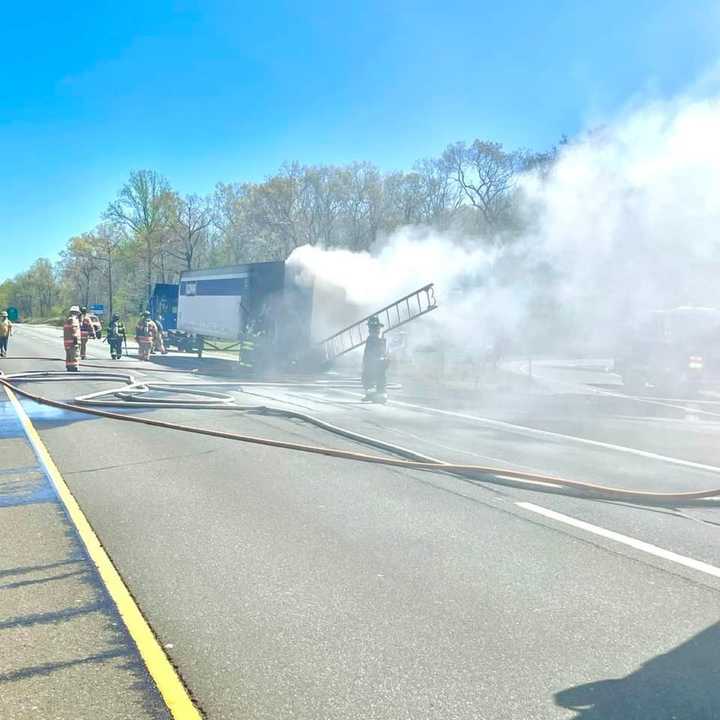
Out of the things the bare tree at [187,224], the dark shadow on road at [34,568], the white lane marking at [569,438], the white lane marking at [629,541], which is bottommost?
the dark shadow on road at [34,568]

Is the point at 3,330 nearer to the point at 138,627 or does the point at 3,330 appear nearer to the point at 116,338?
the point at 116,338

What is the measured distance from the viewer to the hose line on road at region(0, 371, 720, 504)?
666 centimetres

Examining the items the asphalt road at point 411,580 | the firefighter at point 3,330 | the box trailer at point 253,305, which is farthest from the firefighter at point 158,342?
the asphalt road at point 411,580

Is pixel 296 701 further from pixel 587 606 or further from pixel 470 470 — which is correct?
pixel 470 470

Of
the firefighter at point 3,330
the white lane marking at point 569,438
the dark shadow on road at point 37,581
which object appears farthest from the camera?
the firefighter at point 3,330

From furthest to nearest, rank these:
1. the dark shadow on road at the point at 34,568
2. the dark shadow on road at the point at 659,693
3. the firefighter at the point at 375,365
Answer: the firefighter at the point at 375,365 → the dark shadow on road at the point at 34,568 → the dark shadow on road at the point at 659,693

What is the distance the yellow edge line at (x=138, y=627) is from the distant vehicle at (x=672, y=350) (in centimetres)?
1610

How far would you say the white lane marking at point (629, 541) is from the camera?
4771 millimetres

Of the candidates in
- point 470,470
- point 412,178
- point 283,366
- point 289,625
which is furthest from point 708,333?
point 412,178

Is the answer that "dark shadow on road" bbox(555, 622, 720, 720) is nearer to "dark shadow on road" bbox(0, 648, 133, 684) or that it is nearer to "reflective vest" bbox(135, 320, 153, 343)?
"dark shadow on road" bbox(0, 648, 133, 684)

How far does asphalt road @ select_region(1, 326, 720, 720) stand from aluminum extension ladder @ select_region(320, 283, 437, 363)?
38.5ft

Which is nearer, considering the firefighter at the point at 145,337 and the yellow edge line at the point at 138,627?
the yellow edge line at the point at 138,627

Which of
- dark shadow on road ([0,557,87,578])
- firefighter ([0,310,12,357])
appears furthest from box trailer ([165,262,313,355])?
dark shadow on road ([0,557,87,578])

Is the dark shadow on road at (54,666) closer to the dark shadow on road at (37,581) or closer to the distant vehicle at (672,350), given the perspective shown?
the dark shadow on road at (37,581)
